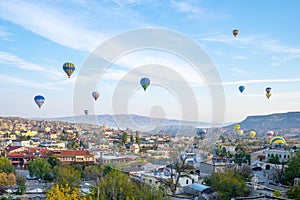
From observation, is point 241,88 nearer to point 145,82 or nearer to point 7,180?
point 145,82

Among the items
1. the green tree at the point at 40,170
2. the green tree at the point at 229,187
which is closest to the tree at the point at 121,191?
the green tree at the point at 229,187

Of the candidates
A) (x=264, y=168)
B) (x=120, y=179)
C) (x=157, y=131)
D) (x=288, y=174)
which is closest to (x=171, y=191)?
(x=120, y=179)

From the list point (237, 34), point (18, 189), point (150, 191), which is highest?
point (237, 34)

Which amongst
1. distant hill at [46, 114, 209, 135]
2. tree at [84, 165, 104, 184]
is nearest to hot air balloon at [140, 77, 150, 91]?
tree at [84, 165, 104, 184]

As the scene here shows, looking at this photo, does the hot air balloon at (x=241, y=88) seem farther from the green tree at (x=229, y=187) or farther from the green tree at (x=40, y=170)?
the green tree at (x=40, y=170)

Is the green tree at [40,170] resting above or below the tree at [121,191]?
below

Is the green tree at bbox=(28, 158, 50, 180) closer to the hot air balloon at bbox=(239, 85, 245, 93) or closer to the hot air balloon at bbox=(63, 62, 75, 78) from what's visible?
the hot air balloon at bbox=(63, 62, 75, 78)

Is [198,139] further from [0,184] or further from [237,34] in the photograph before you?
[0,184]

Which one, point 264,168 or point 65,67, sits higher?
point 65,67

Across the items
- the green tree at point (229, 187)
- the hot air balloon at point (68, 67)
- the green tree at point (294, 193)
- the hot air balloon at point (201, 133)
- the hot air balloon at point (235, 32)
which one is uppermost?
the hot air balloon at point (235, 32)
